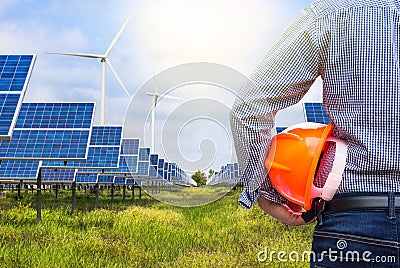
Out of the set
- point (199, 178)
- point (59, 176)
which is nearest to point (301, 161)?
point (199, 178)

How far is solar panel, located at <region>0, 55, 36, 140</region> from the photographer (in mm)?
8497

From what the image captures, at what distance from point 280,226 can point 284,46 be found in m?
10.3

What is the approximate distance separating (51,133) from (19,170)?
1.43m

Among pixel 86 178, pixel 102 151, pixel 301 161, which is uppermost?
pixel 102 151

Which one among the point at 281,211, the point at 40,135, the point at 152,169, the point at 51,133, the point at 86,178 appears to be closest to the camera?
the point at 281,211

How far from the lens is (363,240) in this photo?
2039 millimetres

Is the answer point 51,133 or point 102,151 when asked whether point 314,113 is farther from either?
point 51,133

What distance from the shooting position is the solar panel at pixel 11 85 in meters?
8.50

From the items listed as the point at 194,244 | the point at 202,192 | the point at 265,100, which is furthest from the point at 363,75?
the point at 194,244

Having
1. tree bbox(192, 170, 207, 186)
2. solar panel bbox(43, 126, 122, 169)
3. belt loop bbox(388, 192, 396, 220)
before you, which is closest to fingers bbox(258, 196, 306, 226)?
belt loop bbox(388, 192, 396, 220)

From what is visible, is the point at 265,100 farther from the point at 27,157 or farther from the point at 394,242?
the point at 27,157

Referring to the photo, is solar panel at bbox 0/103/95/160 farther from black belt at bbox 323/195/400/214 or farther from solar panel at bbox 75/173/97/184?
black belt at bbox 323/195/400/214

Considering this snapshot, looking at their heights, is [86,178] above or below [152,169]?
above

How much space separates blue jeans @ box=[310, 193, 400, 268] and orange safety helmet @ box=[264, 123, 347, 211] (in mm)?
137
